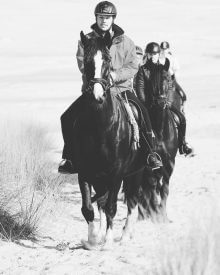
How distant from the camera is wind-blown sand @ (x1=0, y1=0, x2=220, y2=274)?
261 inches

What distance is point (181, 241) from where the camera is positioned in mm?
5258

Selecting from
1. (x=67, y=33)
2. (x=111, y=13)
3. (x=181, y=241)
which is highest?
(x=111, y=13)

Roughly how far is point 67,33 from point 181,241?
56.7 m

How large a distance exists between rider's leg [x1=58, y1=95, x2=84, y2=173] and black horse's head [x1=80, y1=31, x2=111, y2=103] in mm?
670

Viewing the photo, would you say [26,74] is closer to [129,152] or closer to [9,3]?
[129,152]

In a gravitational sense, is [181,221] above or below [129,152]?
below

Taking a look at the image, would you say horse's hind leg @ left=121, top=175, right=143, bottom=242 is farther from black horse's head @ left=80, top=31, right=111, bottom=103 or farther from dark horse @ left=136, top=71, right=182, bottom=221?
black horse's head @ left=80, top=31, right=111, bottom=103

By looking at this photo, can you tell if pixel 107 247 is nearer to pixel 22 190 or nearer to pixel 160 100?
pixel 22 190

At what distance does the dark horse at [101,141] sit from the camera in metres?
6.52

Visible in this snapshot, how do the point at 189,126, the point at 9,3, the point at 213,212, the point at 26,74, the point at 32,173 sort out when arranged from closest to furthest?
the point at 213,212 → the point at 32,173 → the point at 189,126 → the point at 26,74 → the point at 9,3

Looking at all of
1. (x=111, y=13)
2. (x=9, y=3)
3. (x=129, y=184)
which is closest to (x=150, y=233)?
(x=129, y=184)

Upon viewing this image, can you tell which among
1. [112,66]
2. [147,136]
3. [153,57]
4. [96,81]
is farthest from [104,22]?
[153,57]

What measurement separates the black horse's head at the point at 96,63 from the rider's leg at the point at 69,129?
0.67 m

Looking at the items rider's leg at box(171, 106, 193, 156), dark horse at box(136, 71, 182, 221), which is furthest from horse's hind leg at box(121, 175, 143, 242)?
rider's leg at box(171, 106, 193, 156)
